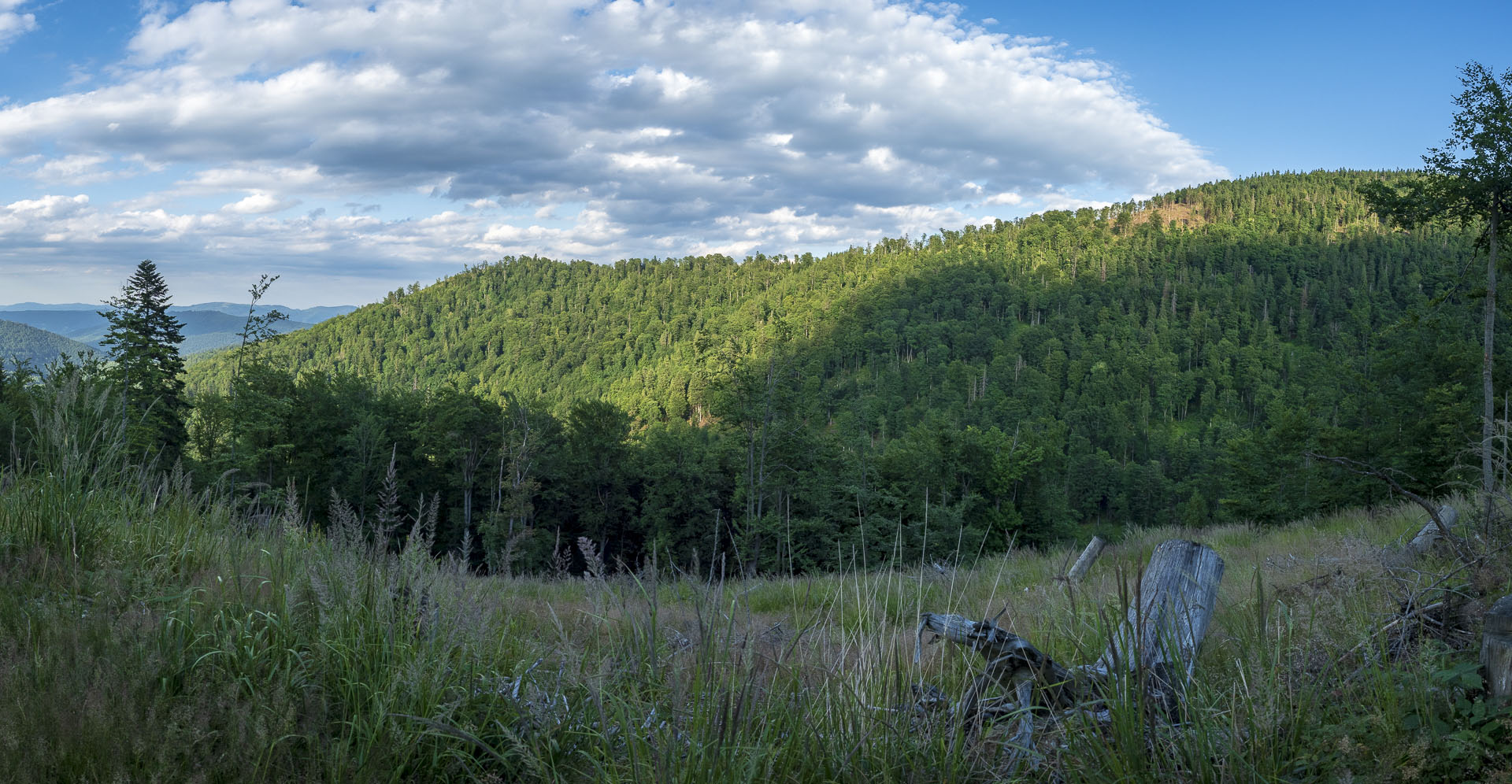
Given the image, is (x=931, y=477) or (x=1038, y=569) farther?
(x=931, y=477)

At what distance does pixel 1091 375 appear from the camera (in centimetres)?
A: 12275

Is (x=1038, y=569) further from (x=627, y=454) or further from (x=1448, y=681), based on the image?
(x=627, y=454)

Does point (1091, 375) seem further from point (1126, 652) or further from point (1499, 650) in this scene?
point (1126, 652)

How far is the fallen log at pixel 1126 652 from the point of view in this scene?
7.03ft

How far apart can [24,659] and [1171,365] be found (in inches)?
5819

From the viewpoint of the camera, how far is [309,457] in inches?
1508

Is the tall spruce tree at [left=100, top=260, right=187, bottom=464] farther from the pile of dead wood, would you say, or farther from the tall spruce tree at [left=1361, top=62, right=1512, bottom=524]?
the tall spruce tree at [left=1361, top=62, right=1512, bottom=524]

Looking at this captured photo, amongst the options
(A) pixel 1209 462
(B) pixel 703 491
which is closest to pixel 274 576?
(B) pixel 703 491

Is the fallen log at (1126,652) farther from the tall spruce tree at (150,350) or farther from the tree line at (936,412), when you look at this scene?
the tall spruce tree at (150,350)

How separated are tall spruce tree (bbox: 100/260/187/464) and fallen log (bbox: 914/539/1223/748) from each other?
2252 cm

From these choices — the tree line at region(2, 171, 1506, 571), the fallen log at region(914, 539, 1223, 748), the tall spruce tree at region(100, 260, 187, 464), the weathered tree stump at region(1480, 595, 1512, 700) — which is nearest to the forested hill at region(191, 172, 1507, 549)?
the tree line at region(2, 171, 1506, 571)

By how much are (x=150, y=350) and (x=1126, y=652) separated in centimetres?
2803

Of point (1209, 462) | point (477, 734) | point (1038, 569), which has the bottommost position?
point (1209, 462)

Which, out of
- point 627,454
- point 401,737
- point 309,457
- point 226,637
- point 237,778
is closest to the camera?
point 237,778
